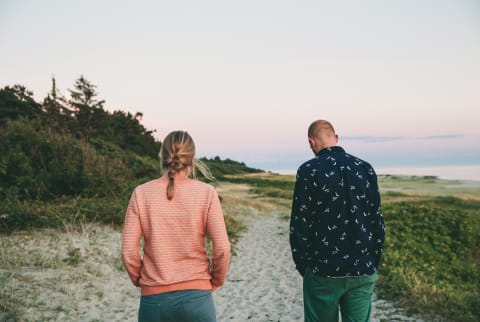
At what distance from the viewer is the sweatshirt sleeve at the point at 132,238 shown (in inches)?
98.1

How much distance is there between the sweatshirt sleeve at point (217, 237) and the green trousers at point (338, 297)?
2.68 feet

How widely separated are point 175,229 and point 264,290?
6337mm

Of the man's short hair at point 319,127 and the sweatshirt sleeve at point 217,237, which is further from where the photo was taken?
the man's short hair at point 319,127

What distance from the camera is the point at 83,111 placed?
1505 inches

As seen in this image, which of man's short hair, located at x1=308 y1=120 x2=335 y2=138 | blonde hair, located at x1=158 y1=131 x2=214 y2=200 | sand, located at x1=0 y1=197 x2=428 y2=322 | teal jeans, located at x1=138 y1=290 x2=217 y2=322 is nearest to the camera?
teal jeans, located at x1=138 y1=290 x2=217 y2=322

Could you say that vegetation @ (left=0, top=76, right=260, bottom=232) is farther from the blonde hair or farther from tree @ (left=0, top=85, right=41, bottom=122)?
tree @ (left=0, top=85, right=41, bottom=122)

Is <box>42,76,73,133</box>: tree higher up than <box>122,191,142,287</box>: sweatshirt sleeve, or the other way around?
<box>42,76,73,133</box>: tree

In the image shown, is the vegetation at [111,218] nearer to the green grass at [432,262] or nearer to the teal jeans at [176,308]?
the green grass at [432,262]

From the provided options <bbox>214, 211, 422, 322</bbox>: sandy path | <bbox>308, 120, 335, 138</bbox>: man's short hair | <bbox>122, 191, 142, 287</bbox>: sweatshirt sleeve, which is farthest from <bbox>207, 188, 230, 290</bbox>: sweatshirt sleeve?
<bbox>214, 211, 422, 322</bbox>: sandy path

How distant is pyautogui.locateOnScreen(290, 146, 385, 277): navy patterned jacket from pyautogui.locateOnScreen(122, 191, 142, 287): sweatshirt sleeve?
1.24m

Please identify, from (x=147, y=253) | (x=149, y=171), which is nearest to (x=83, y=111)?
(x=149, y=171)

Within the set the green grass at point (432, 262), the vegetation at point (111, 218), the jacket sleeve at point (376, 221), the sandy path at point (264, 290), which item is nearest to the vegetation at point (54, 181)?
the vegetation at point (111, 218)

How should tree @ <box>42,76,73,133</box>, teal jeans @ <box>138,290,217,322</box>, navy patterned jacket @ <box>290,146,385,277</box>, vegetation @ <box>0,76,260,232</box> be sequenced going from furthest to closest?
tree @ <box>42,76,73,133</box>, vegetation @ <box>0,76,260,232</box>, navy patterned jacket @ <box>290,146,385,277</box>, teal jeans @ <box>138,290,217,322</box>

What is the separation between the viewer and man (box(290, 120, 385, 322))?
2926 millimetres
